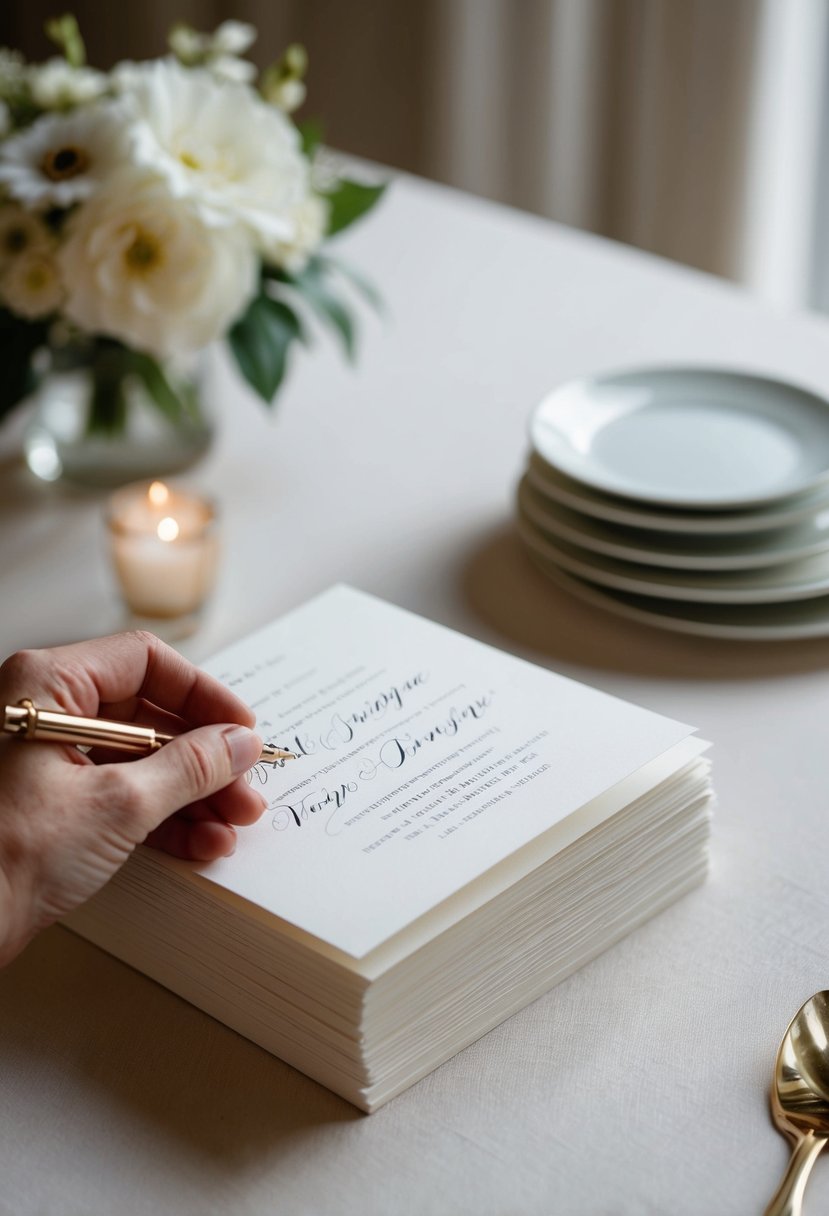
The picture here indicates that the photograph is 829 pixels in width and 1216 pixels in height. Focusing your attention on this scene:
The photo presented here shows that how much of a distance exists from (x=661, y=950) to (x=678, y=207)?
7.16 ft

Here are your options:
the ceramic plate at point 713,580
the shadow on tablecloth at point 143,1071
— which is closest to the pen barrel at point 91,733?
the shadow on tablecloth at point 143,1071

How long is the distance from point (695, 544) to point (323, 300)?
405mm

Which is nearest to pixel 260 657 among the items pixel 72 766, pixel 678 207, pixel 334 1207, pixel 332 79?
pixel 72 766

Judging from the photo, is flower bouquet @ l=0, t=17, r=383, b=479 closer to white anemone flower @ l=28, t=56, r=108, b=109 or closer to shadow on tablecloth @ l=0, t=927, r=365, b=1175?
white anemone flower @ l=28, t=56, r=108, b=109

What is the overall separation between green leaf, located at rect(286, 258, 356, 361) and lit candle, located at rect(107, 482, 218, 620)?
229 mm

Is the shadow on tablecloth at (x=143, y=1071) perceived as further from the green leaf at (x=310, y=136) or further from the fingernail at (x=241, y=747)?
the green leaf at (x=310, y=136)

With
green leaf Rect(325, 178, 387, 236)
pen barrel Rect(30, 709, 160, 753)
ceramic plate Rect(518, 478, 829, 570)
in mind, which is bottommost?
ceramic plate Rect(518, 478, 829, 570)

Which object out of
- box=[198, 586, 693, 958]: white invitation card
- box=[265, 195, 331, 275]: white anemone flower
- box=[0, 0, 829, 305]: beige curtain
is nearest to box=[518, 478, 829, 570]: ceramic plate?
box=[198, 586, 693, 958]: white invitation card

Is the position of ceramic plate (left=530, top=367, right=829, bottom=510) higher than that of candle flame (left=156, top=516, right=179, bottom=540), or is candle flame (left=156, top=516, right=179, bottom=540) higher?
ceramic plate (left=530, top=367, right=829, bottom=510)

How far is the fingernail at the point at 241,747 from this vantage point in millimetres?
725

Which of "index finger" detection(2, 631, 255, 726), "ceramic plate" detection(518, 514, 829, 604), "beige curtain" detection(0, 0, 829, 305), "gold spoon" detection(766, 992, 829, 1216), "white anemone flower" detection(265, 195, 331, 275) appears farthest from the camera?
"beige curtain" detection(0, 0, 829, 305)

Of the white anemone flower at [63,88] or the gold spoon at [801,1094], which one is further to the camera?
the white anemone flower at [63,88]

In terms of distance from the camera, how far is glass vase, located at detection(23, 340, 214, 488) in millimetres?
1187

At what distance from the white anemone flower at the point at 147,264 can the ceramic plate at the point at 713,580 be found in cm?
34
